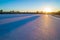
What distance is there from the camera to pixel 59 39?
509cm

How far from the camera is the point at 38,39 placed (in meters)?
5.13

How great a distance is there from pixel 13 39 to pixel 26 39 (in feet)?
1.95

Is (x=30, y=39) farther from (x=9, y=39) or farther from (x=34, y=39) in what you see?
(x=9, y=39)

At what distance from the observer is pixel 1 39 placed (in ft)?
16.6

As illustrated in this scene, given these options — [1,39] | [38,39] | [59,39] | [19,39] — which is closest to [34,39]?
[38,39]

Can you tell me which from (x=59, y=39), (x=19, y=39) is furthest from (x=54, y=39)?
(x=19, y=39)

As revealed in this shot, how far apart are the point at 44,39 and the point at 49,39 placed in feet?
0.76

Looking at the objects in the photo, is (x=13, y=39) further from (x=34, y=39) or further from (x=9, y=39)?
(x=34, y=39)

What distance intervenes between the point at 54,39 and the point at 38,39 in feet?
2.43

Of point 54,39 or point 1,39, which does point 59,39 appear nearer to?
point 54,39

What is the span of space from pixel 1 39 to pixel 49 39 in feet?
7.20

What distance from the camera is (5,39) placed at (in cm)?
509

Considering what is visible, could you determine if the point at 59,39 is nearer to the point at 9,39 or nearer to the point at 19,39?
the point at 19,39

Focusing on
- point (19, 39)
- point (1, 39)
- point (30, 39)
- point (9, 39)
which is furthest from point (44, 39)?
point (1, 39)
